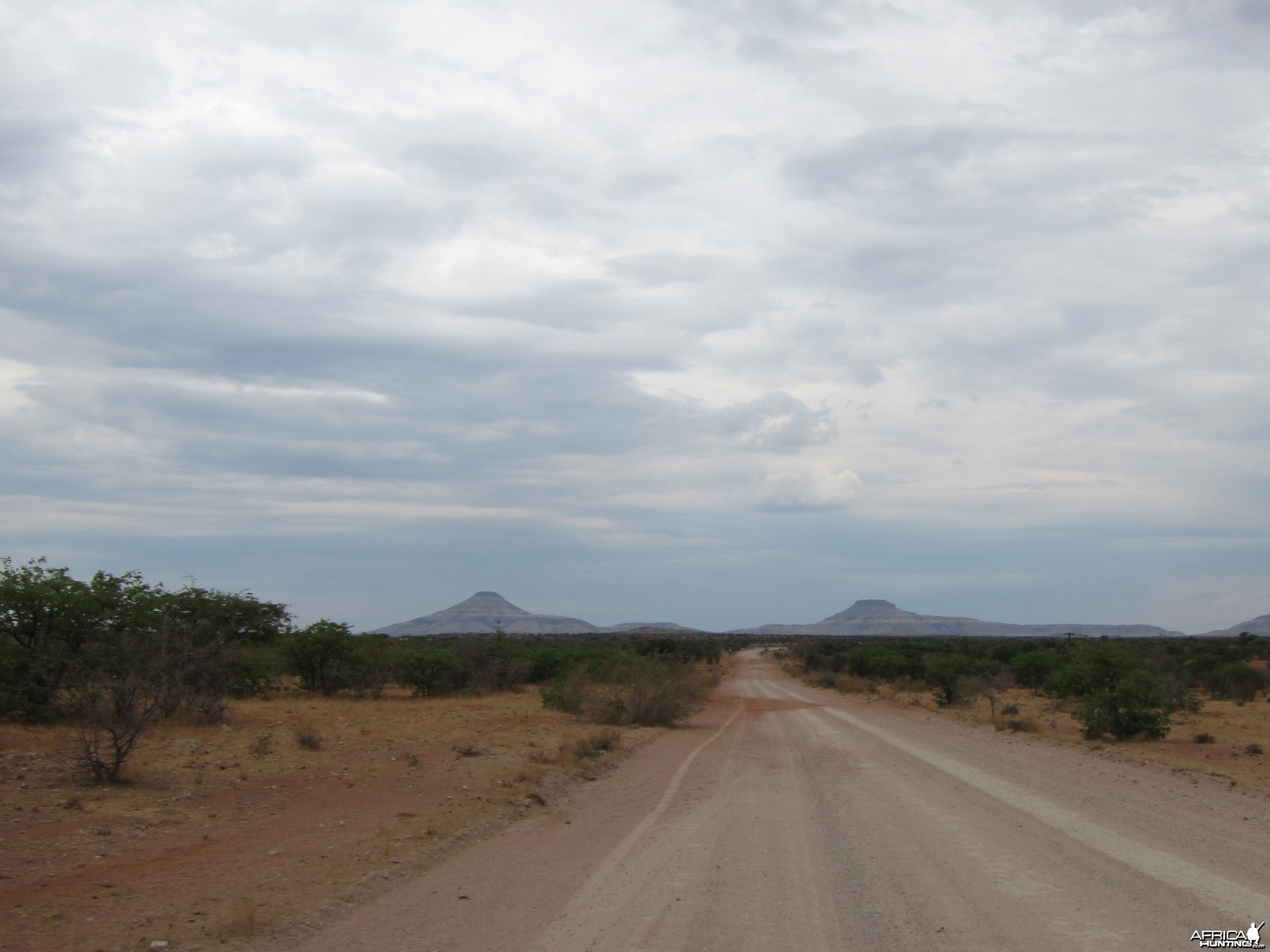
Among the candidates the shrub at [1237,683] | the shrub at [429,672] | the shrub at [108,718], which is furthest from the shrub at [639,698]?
the shrub at [1237,683]

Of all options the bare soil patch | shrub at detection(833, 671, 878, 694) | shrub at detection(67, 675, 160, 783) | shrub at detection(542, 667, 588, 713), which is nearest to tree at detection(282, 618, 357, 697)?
shrub at detection(542, 667, 588, 713)

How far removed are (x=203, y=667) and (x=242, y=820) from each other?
10.5 m

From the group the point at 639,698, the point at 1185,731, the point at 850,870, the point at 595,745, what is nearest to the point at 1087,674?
the point at 1185,731

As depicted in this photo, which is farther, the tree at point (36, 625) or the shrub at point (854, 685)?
the shrub at point (854, 685)

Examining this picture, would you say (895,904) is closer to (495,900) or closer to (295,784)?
(495,900)

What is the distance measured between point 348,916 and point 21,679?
1713 centimetres

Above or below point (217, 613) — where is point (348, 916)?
below

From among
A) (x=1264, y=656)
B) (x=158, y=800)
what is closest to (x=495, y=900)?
(x=158, y=800)

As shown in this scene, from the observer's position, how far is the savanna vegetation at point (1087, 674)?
26.6 meters

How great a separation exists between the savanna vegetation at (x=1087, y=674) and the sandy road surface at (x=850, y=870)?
9174 millimetres

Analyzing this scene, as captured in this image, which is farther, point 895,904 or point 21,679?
point 21,679

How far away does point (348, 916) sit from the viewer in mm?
8500

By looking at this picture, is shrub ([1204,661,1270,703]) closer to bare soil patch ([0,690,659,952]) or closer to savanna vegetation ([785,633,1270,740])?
savanna vegetation ([785,633,1270,740])

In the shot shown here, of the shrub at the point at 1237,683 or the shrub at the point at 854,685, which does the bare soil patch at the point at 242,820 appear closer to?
the shrub at the point at 854,685
